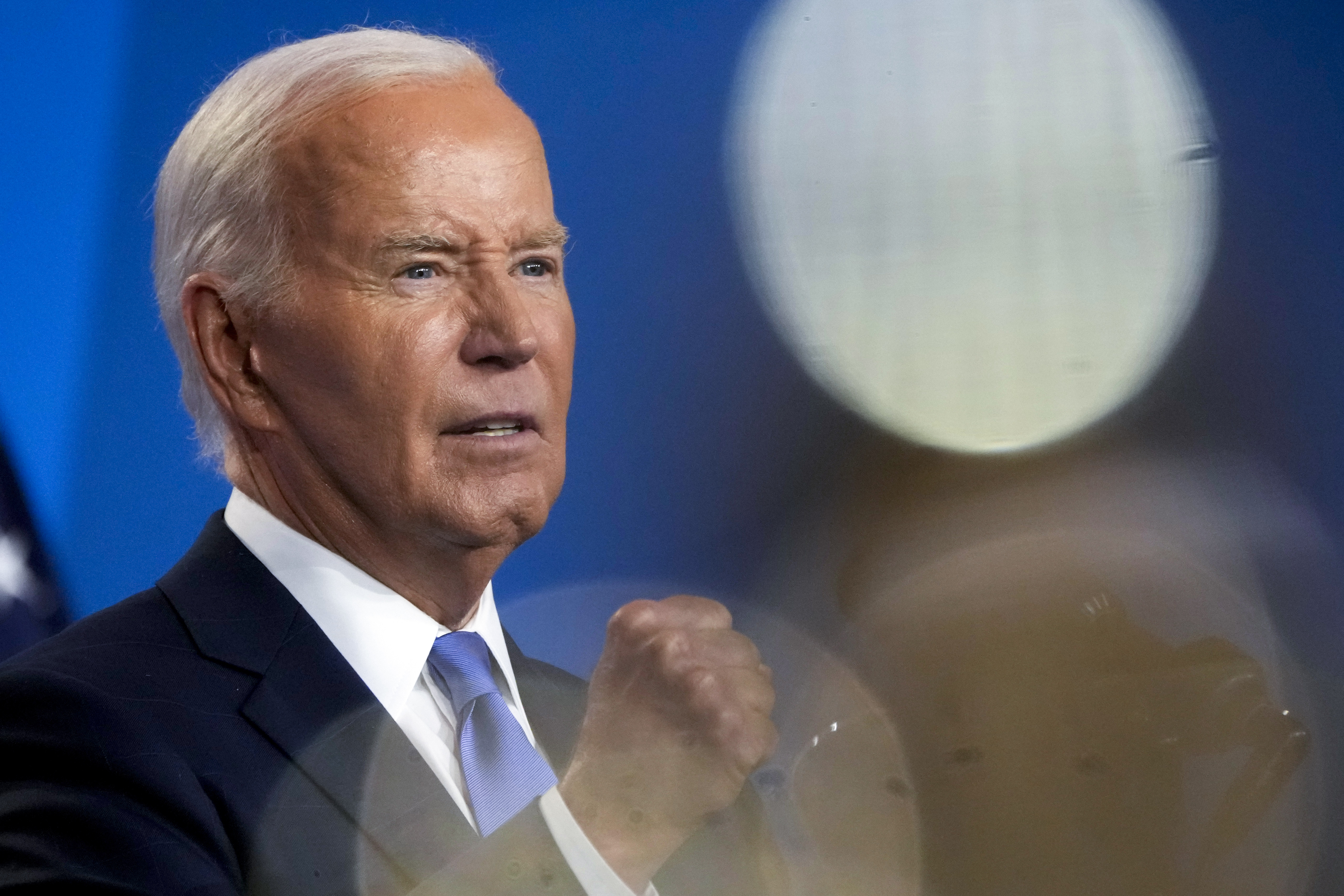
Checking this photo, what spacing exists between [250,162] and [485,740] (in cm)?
51

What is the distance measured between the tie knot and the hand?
0.10 meters

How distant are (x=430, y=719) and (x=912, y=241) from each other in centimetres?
70

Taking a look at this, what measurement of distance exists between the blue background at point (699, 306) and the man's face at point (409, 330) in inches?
8.8

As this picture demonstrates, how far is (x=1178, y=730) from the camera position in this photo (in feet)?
3.98

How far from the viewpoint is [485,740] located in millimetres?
1004

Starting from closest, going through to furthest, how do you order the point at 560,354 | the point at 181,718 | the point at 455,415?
1. the point at 181,718
2. the point at 455,415
3. the point at 560,354

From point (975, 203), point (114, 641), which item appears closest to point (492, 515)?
point (114, 641)

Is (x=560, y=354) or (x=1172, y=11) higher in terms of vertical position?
(x=1172, y=11)

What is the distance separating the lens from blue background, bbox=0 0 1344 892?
116 cm

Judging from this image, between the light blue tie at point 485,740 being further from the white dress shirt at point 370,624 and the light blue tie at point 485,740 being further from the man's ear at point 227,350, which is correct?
the man's ear at point 227,350

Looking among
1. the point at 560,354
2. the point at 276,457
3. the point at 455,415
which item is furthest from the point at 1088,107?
the point at 276,457

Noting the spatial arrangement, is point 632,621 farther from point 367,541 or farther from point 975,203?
point 975,203

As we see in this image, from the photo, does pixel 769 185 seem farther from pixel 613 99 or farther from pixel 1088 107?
pixel 1088 107

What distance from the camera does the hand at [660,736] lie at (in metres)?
0.92
